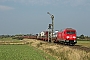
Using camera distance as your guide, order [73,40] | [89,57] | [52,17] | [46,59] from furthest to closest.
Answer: [52,17] → [73,40] → [46,59] → [89,57]

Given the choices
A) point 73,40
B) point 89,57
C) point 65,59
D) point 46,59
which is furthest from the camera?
point 73,40

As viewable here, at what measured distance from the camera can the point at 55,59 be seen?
960 inches

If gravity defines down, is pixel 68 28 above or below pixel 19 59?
above

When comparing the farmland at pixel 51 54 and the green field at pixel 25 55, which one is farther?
the green field at pixel 25 55

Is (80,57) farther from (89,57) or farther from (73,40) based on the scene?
(73,40)

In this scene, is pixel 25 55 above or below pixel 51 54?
below

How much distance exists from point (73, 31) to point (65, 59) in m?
29.0

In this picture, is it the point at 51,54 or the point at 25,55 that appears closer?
the point at 25,55

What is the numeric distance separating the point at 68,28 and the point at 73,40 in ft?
10.5

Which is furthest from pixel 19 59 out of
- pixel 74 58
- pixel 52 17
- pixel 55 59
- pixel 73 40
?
pixel 52 17

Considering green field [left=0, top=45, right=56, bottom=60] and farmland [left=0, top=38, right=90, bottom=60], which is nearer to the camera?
farmland [left=0, top=38, right=90, bottom=60]

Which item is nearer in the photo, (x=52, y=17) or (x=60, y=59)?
(x=60, y=59)

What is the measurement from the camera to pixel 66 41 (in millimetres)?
51125

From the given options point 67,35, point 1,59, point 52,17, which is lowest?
point 1,59
